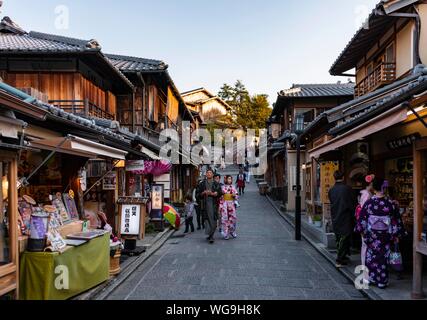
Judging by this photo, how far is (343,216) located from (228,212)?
582 cm

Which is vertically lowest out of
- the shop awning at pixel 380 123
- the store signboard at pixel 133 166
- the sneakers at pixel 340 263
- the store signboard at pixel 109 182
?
the sneakers at pixel 340 263

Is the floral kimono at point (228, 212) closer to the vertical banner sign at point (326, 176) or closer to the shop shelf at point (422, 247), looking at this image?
the vertical banner sign at point (326, 176)

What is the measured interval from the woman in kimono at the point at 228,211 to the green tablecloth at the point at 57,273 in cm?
726

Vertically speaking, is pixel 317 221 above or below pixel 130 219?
below

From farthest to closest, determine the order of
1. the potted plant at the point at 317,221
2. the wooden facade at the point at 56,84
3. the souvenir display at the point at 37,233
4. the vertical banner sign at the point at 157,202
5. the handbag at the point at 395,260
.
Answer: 1. the vertical banner sign at the point at 157,202
2. the potted plant at the point at 317,221
3. the wooden facade at the point at 56,84
4. the handbag at the point at 395,260
5. the souvenir display at the point at 37,233

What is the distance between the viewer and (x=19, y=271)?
607 cm

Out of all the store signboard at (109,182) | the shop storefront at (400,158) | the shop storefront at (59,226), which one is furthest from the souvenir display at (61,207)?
the shop storefront at (400,158)

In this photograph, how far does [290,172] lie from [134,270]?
17.2m

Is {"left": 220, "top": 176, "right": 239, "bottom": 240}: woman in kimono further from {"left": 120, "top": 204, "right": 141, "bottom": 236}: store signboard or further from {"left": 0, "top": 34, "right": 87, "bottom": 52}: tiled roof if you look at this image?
{"left": 0, "top": 34, "right": 87, "bottom": 52}: tiled roof

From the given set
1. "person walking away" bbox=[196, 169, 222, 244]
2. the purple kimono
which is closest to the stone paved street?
"person walking away" bbox=[196, 169, 222, 244]

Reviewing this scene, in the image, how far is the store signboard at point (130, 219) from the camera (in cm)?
1259

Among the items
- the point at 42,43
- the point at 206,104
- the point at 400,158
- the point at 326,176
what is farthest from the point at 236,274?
the point at 206,104

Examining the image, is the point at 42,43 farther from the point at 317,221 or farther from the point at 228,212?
the point at 317,221

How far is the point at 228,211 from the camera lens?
14773 millimetres
